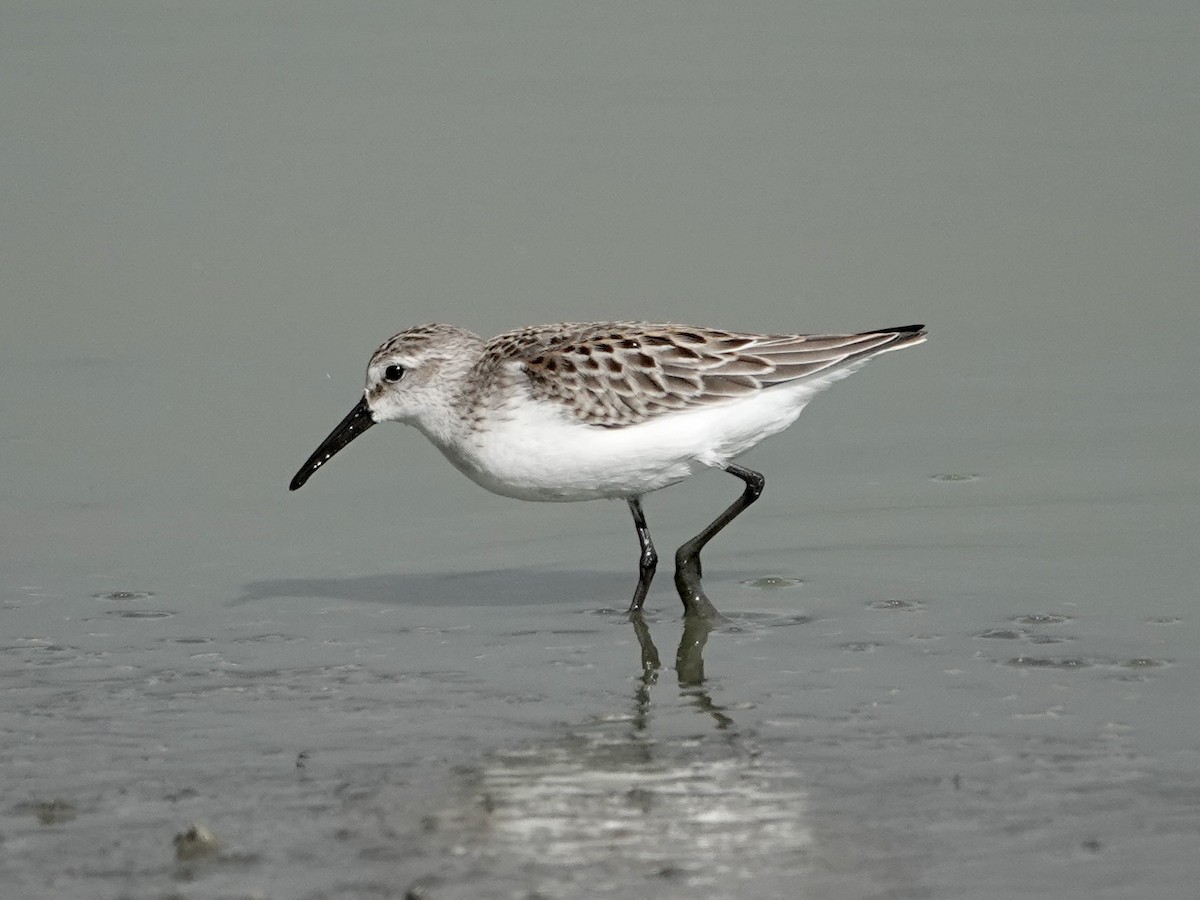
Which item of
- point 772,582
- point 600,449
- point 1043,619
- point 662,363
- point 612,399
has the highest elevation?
point 662,363

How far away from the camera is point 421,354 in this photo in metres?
9.40

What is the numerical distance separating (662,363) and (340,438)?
1.77m

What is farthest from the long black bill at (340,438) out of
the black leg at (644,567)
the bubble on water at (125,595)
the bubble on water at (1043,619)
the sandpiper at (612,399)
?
the bubble on water at (1043,619)

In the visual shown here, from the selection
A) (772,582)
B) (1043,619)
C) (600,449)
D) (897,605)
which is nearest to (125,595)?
(600,449)

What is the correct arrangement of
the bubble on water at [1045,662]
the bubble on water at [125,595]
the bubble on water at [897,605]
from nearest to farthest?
the bubble on water at [1045,662], the bubble on water at [897,605], the bubble on water at [125,595]

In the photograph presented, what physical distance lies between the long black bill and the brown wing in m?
0.79

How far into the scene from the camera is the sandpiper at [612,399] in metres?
8.95

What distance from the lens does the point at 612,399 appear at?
898 cm

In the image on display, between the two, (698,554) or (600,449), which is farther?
(698,554)

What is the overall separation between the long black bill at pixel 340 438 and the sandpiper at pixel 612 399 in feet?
0.48

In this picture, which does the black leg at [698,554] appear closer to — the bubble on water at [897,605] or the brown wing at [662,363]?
the brown wing at [662,363]

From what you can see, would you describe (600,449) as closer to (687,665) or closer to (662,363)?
(662,363)

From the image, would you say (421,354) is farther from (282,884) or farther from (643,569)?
(282,884)

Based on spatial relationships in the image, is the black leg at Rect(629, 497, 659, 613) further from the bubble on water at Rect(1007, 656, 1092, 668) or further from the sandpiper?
the bubble on water at Rect(1007, 656, 1092, 668)
